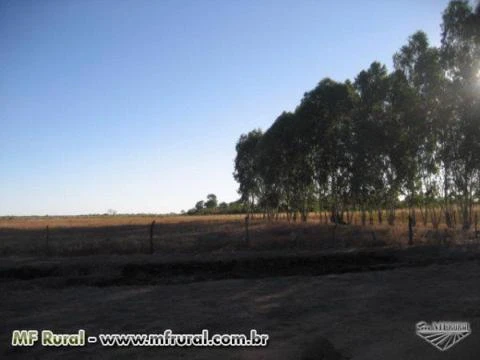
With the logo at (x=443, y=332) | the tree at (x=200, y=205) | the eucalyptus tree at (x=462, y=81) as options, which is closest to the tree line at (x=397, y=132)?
the eucalyptus tree at (x=462, y=81)

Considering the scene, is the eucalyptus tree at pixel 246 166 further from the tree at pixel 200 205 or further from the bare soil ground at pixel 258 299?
the tree at pixel 200 205

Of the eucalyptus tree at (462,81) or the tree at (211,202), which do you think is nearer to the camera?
the eucalyptus tree at (462,81)

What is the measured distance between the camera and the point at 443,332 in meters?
8.04

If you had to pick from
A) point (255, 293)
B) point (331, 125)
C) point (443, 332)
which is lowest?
point (255, 293)

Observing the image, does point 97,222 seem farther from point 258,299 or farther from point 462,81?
point 258,299

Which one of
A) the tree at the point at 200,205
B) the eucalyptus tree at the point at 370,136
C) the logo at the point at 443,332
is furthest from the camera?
the tree at the point at 200,205

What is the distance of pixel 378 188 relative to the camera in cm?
4259

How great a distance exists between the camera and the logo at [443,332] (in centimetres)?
751

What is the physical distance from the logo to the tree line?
23412 mm

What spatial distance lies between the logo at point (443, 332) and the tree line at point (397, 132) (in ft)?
76.8

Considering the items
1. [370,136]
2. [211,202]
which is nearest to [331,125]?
[370,136]

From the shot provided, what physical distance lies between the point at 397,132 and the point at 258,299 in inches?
1119

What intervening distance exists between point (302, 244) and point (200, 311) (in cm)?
1276

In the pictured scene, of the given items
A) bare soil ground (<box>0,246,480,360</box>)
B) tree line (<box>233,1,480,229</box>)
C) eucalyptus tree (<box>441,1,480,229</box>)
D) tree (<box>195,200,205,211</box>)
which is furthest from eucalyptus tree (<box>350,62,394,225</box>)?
tree (<box>195,200,205,211</box>)
